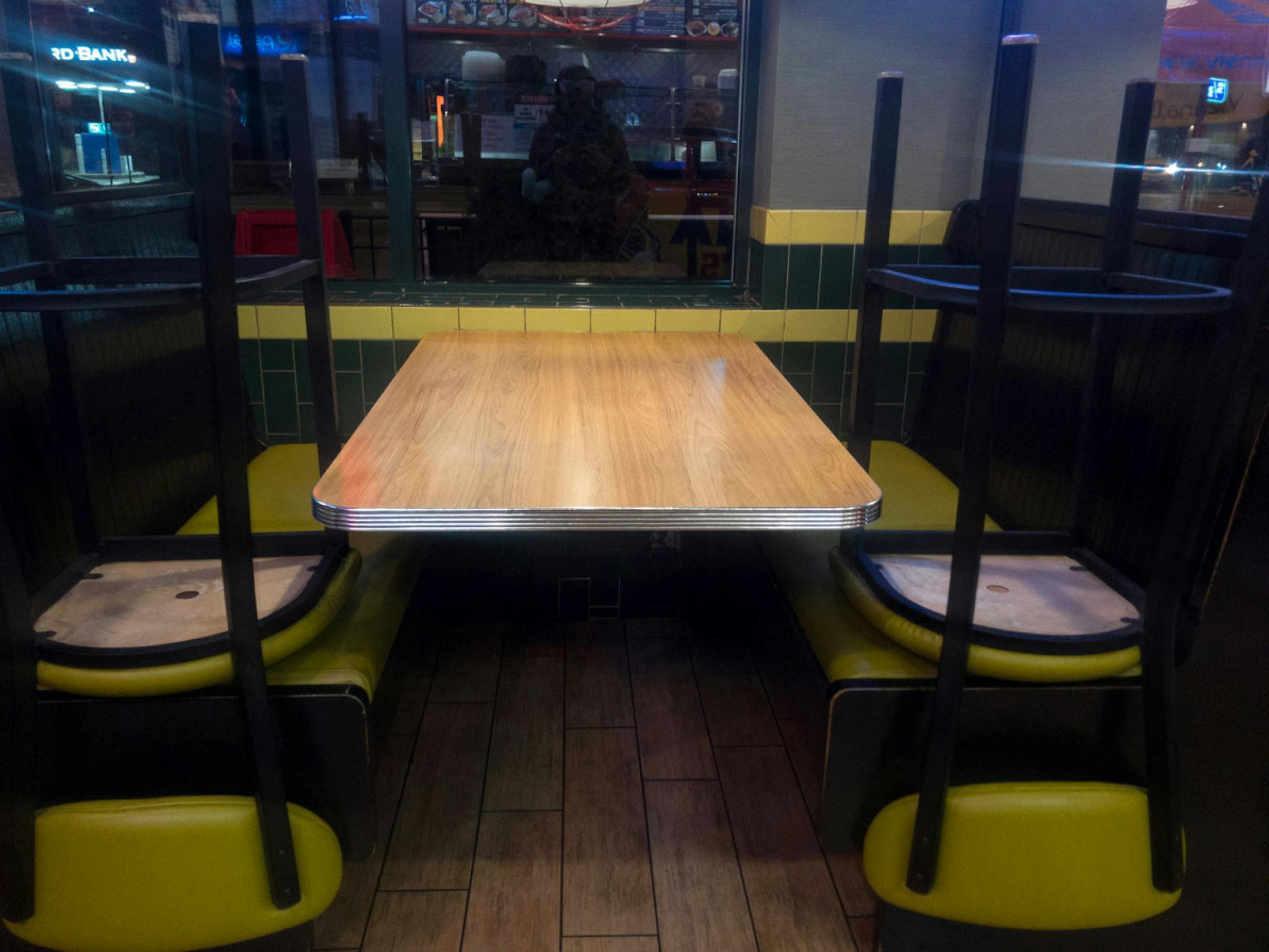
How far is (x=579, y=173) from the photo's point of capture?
3227 millimetres

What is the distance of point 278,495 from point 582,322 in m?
1.10

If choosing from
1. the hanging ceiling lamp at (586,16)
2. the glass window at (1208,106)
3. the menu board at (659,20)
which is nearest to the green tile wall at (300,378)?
the hanging ceiling lamp at (586,16)

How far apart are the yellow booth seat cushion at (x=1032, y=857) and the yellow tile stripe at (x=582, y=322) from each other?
1773mm

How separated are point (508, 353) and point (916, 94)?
154 centimetres

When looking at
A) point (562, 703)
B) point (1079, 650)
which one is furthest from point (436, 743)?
point (1079, 650)

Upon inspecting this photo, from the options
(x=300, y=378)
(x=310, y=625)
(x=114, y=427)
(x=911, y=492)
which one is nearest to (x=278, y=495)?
(x=114, y=427)

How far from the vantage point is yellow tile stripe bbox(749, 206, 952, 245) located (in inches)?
121

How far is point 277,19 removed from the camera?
308cm

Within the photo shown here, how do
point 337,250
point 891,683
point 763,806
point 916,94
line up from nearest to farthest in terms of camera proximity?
point 891,683, point 763,806, point 916,94, point 337,250

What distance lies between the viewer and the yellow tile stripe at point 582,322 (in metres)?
3.04

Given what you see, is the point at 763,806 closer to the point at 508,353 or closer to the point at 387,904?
the point at 387,904

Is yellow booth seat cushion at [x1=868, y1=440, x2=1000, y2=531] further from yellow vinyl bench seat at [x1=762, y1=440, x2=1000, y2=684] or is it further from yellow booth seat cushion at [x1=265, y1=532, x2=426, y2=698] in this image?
yellow booth seat cushion at [x1=265, y1=532, x2=426, y2=698]

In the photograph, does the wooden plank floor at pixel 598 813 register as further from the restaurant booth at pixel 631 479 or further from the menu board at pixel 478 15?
the menu board at pixel 478 15

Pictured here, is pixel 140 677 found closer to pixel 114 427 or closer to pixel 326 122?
pixel 114 427
